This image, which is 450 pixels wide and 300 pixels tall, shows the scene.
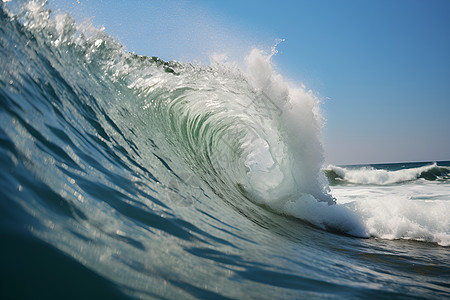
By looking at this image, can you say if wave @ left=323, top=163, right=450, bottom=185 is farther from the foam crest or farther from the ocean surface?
the ocean surface

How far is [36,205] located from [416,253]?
484 centimetres

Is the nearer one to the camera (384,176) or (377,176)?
(384,176)

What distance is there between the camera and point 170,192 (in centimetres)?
376

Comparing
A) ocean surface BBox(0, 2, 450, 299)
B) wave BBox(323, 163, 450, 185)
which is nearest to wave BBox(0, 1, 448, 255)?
ocean surface BBox(0, 2, 450, 299)

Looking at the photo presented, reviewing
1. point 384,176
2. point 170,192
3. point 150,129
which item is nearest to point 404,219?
point 170,192

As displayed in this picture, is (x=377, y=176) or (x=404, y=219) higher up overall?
(x=377, y=176)

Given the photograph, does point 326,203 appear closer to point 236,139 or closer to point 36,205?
point 236,139

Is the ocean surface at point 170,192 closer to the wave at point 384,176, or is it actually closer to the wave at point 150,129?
the wave at point 150,129

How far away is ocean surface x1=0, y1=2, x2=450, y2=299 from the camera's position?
1.66m

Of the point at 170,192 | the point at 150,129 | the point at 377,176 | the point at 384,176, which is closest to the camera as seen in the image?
the point at 170,192

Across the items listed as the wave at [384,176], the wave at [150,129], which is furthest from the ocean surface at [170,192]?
the wave at [384,176]

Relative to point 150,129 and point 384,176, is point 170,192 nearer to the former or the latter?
point 150,129

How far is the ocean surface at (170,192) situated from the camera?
1.66m

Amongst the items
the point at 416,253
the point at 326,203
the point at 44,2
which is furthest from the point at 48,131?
the point at 326,203
